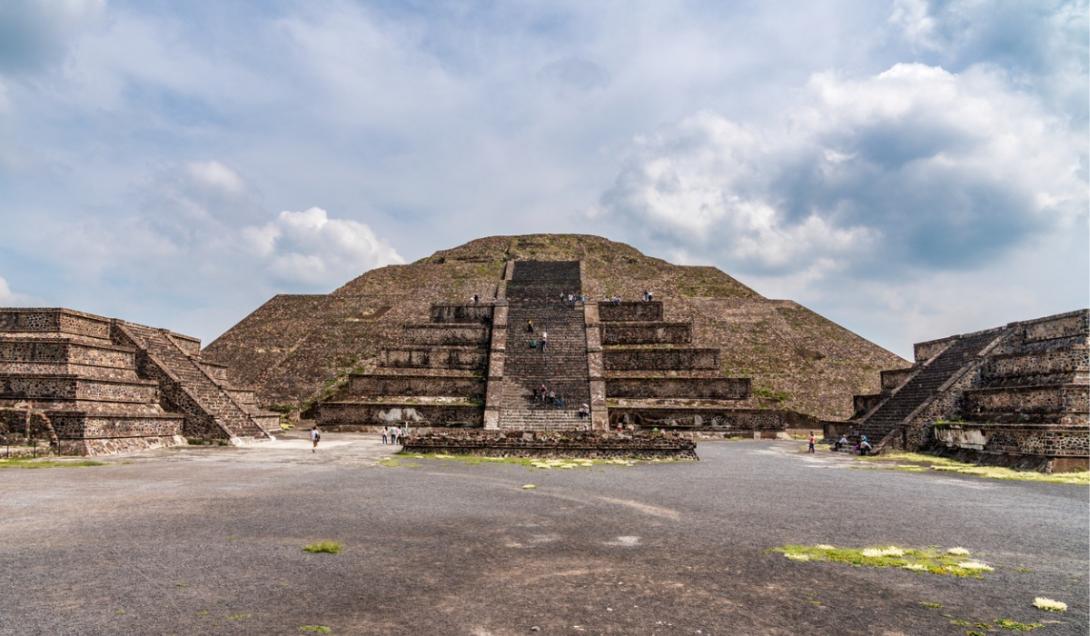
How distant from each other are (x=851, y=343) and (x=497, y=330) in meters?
18.4

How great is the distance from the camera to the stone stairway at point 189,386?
21000 mm

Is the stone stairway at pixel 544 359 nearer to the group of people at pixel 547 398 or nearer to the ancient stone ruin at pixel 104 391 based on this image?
the group of people at pixel 547 398

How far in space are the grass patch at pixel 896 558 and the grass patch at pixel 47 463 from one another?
1454 centimetres

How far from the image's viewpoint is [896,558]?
708 cm

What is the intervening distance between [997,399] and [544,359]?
16581 mm

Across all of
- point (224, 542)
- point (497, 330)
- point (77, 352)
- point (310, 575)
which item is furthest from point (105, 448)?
point (497, 330)

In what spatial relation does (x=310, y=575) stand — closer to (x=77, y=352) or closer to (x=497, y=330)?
(x=77, y=352)

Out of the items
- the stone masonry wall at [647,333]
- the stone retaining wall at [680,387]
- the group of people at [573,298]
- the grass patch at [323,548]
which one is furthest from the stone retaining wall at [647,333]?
the grass patch at [323,548]

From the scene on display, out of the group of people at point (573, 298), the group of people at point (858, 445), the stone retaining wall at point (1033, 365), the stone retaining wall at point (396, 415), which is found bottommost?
the group of people at point (858, 445)

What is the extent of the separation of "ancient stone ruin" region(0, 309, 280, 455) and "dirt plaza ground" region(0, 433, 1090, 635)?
12.1ft

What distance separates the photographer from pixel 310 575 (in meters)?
6.16

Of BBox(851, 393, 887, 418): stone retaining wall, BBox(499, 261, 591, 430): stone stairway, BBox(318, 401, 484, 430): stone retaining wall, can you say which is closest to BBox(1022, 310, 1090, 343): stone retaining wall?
BBox(851, 393, 887, 418): stone retaining wall

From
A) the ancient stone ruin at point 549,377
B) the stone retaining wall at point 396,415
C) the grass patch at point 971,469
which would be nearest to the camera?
the grass patch at point 971,469

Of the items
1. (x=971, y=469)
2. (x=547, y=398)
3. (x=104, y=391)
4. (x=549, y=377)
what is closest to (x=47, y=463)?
(x=104, y=391)
